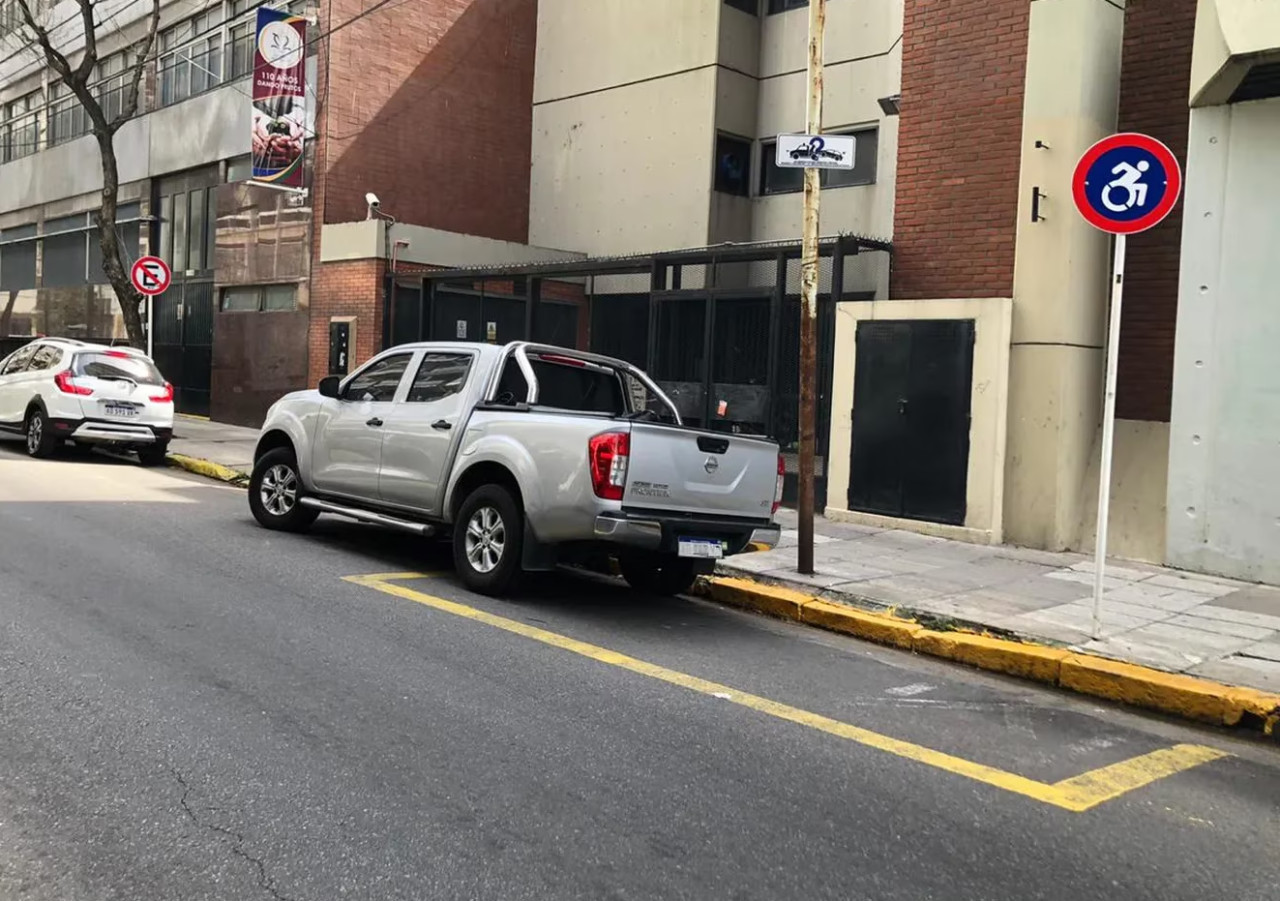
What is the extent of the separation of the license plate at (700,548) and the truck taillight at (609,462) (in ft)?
1.91

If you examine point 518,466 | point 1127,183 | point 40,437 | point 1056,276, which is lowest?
point 40,437

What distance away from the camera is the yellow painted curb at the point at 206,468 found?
14102mm

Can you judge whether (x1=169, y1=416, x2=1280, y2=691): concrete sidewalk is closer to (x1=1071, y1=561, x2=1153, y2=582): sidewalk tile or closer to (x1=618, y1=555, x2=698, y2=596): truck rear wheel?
(x1=1071, y1=561, x2=1153, y2=582): sidewalk tile

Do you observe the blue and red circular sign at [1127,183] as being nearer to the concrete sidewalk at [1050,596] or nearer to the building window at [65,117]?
the concrete sidewalk at [1050,596]

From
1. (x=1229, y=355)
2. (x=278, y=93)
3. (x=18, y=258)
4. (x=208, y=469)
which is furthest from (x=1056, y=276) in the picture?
(x=18, y=258)

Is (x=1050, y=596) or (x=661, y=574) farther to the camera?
(x=661, y=574)

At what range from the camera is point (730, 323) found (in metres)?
13.2

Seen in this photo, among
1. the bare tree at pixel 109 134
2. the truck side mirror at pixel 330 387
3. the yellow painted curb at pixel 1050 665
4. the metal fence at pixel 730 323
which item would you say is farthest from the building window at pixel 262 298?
the yellow painted curb at pixel 1050 665

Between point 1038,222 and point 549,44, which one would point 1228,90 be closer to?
point 1038,222

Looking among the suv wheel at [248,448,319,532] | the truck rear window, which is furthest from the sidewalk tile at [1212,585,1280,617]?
the suv wheel at [248,448,319,532]

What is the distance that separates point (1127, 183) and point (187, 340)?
70.3 feet

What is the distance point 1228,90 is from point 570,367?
610 centimetres

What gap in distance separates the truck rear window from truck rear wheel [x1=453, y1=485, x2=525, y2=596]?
0.91m

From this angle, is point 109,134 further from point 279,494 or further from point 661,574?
point 661,574
